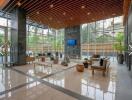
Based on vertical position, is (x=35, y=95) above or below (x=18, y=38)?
below

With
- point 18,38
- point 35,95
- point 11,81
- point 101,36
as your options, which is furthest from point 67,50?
point 35,95

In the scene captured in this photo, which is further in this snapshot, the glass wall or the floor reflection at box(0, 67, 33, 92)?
the glass wall

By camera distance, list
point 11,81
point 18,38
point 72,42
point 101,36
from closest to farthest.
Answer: point 11,81 → point 18,38 → point 101,36 → point 72,42

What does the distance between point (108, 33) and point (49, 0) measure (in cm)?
825

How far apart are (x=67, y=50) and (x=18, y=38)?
7.93 meters

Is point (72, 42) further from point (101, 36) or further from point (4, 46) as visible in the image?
point (4, 46)

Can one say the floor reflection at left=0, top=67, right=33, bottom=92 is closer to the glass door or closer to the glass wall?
the glass door

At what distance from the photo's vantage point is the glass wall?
13.2m

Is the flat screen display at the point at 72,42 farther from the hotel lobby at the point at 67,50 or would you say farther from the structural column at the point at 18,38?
the structural column at the point at 18,38

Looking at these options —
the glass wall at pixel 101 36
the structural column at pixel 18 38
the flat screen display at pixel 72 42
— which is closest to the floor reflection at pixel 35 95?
the structural column at pixel 18 38

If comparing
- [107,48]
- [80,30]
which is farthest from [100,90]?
[80,30]

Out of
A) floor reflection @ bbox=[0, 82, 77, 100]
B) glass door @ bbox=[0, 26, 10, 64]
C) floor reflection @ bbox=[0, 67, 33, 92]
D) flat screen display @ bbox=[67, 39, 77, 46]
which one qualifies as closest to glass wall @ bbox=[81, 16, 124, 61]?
flat screen display @ bbox=[67, 39, 77, 46]

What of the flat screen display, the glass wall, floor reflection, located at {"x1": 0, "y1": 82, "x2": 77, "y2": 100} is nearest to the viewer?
floor reflection, located at {"x1": 0, "y1": 82, "x2": 77, "y2": 100}

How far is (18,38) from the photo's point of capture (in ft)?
31.7
